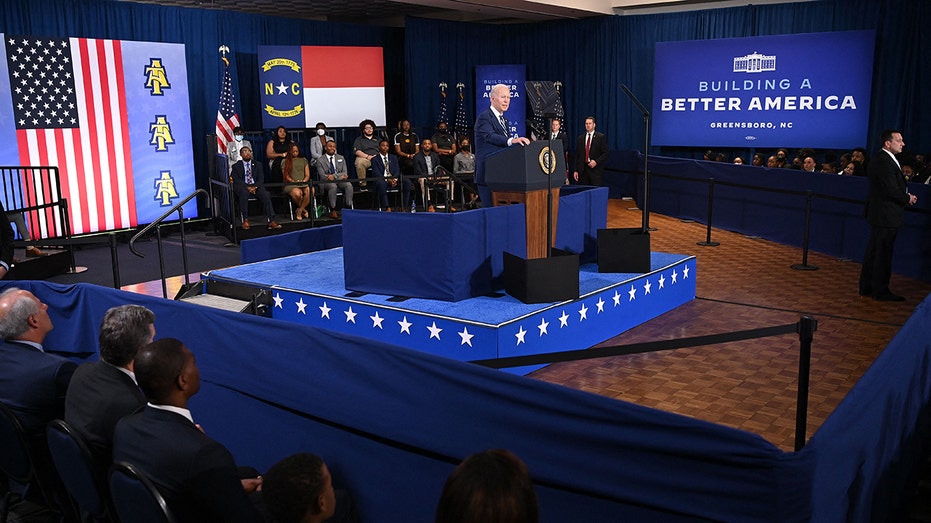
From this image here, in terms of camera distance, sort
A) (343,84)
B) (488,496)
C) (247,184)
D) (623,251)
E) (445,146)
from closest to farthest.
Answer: (488,496) < (623,251) < (247,184) < (343,84) < (445,146)

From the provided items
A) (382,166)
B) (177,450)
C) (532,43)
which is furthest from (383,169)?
(177,450)

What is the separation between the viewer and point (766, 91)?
14000mm

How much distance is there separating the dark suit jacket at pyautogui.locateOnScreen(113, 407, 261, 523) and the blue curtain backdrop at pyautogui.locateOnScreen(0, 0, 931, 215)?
10045mm

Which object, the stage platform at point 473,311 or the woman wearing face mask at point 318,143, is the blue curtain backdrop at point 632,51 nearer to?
the woman wearing face mask at point 318,143

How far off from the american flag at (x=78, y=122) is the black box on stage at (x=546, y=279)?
6.90 meters

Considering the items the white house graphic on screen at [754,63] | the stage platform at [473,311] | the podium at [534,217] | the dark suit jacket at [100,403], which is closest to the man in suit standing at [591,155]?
the white house graphic on screen at [754,63]

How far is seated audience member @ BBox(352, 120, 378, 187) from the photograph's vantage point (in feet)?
43.7

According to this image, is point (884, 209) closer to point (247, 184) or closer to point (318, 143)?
point (247, 184)

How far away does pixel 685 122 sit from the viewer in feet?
49.9

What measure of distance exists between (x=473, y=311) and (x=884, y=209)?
4186 millimetres

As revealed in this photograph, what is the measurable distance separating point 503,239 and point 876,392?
4.11 metres

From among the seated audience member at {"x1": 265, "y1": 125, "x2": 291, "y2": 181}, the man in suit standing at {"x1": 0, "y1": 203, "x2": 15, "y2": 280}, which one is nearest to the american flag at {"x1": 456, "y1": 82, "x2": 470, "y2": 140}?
the seated audience member at {"x1": 265, "y1": 125, "x2": 291, "y2": 181}

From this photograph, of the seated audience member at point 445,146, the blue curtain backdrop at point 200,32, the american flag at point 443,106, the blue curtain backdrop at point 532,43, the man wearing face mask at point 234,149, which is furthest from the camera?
the american flag at point 443,106

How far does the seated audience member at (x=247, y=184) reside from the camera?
11.6 meters
